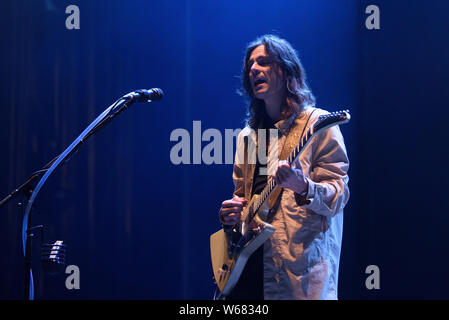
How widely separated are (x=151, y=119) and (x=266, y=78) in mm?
1069

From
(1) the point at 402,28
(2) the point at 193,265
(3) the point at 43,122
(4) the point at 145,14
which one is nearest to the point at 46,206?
(3) the point at 43,122

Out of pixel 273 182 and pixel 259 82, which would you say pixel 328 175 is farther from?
pixel 259 82

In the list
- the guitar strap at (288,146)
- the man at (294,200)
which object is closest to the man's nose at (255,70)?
the man at (294,200)

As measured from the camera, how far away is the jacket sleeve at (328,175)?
5.51 ft

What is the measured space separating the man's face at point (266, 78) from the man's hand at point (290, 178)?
22.9 inches

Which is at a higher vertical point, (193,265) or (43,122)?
(43,122)

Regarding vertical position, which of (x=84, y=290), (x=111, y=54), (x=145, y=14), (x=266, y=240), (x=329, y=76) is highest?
(x=145, y=14)

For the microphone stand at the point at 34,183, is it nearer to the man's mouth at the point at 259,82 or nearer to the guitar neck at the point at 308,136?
the man's mouth at the point at 259,82

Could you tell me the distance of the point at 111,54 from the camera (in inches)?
115

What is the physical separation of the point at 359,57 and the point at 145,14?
57.9 inches
